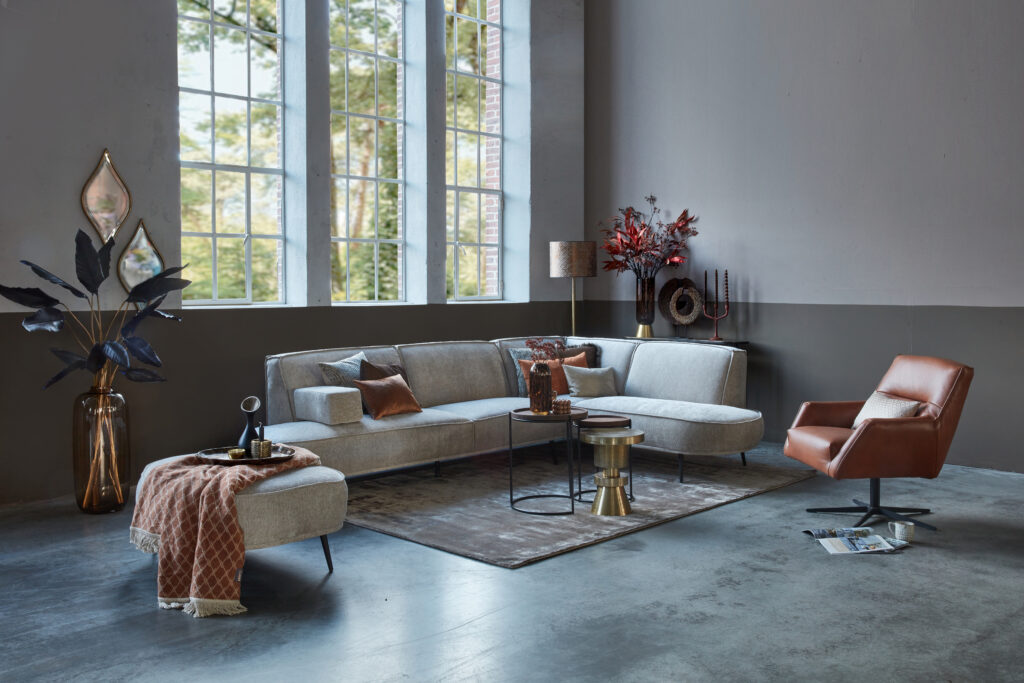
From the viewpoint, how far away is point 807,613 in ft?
12.1

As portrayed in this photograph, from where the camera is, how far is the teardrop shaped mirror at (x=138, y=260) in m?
5.88

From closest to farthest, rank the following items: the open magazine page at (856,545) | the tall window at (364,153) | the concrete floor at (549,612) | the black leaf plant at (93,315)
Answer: the concrete floor at (549,612) → the open magazine page at (856,545) → the black leaf plant at (93,315) → the tall window at (364,153)

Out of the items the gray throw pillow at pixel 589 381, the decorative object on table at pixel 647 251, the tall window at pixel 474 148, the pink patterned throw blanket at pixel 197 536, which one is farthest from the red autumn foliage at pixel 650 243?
the pink patterned throw blanket at pixel 197 536

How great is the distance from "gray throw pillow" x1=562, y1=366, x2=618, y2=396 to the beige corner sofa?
0.10m

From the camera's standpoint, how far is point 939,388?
16.4 feet

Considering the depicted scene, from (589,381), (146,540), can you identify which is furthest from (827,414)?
(146,540)

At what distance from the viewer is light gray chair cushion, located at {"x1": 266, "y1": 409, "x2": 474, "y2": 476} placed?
547cm

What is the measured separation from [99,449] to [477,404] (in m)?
2.62

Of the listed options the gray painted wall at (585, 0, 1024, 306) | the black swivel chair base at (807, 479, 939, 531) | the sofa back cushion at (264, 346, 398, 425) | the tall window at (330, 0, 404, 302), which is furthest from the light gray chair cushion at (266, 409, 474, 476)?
the gray painted wall at (585, 0, 1024, 306)

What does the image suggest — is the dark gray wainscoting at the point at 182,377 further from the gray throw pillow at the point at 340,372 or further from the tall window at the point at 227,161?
the gray throw pillow at the point at 340,372

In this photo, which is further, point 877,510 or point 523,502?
point 523,502

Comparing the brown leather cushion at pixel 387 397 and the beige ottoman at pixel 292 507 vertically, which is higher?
the brown leather cushion at pixel 387 397

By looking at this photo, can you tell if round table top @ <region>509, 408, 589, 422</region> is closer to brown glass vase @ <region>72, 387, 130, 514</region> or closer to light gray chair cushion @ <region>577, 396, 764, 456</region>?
light gray chair cushion @ <region>577, 396, 764, 456</region>

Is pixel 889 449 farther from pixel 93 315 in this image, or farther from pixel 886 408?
pixel 93 315
